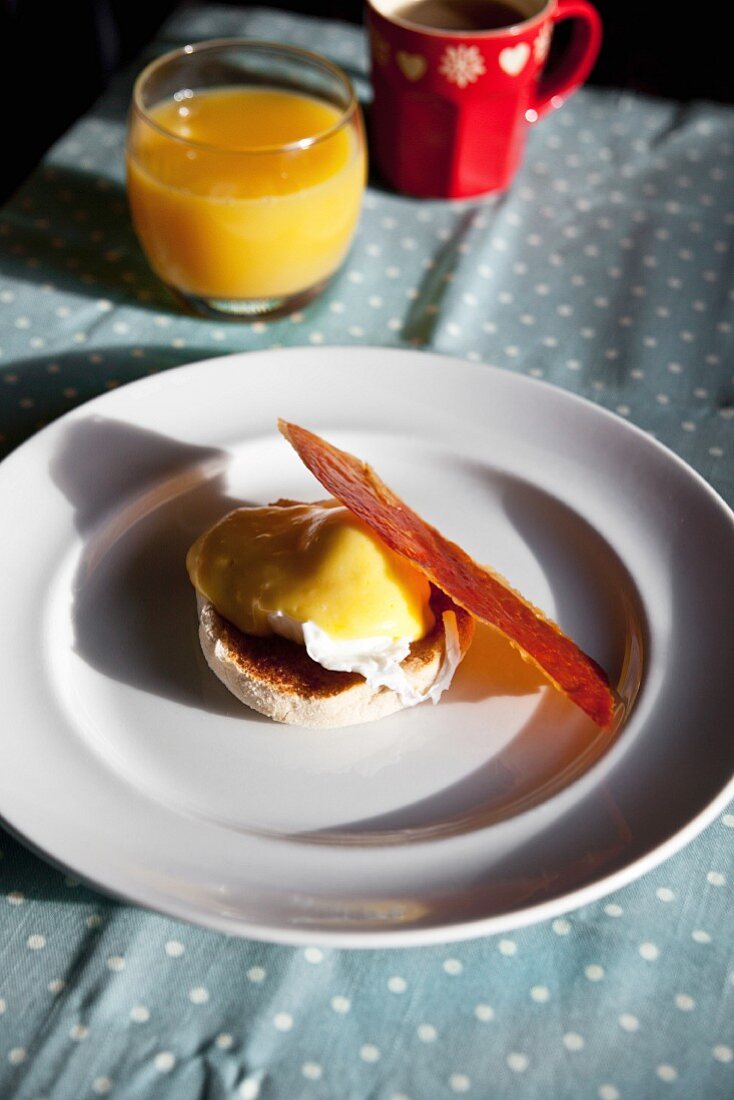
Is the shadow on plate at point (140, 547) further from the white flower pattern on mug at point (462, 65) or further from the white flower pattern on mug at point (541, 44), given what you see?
the white flower pattern on mug at point (541, 44)

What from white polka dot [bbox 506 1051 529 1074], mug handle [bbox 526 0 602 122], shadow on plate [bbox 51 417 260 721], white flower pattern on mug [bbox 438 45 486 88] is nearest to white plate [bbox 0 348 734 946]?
shadow on plate [bbox 51 417 260 721]

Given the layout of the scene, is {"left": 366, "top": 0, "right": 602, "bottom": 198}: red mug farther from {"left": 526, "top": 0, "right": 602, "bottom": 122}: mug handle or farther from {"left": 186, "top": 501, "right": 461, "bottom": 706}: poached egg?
{"left": 186, "top": 501, "right": 461, "bottom": 706}: poached egg

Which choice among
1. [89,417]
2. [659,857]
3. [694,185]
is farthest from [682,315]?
[659,857]

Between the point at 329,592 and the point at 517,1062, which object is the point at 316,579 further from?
the point at 517,1062

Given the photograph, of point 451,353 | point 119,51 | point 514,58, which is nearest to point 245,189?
point 451,353

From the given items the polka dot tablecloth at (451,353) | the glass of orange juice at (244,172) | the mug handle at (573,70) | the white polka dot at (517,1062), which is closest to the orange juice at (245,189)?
the glass of orange juice at (244,172)
